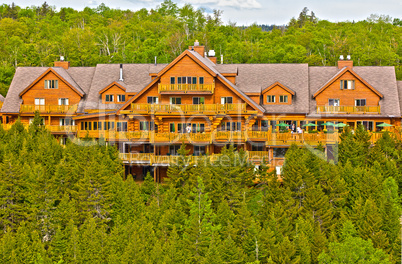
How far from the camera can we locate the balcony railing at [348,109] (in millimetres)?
58469

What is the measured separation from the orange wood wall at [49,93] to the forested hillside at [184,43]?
18020 mm

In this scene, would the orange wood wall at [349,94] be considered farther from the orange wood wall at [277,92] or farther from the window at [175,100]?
the window at [175,100]

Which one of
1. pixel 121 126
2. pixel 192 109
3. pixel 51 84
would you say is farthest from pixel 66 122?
pixel 192 109

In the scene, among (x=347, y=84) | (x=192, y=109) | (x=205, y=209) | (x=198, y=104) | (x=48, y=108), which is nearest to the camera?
(x=205, y=209)

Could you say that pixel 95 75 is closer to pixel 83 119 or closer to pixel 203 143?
pixel 83 119

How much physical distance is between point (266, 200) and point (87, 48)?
66.9m

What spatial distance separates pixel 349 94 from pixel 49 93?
32036mm

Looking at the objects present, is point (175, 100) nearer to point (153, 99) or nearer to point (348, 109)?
point (153, 99)

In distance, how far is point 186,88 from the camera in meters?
54.3

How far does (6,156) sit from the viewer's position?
46.0m

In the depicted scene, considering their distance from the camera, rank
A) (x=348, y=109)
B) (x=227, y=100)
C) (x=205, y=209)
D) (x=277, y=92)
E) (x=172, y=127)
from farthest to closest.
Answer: (x=277, y=92), (x=348, y=109), (x=227, y=100), (x=172, y=127), (x=205, y=209)

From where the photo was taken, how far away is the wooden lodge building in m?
53.1

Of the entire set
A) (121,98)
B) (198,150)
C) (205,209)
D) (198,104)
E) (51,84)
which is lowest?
(205,209)

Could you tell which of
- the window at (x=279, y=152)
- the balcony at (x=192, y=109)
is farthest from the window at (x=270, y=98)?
the window at (x=279, y=152)
